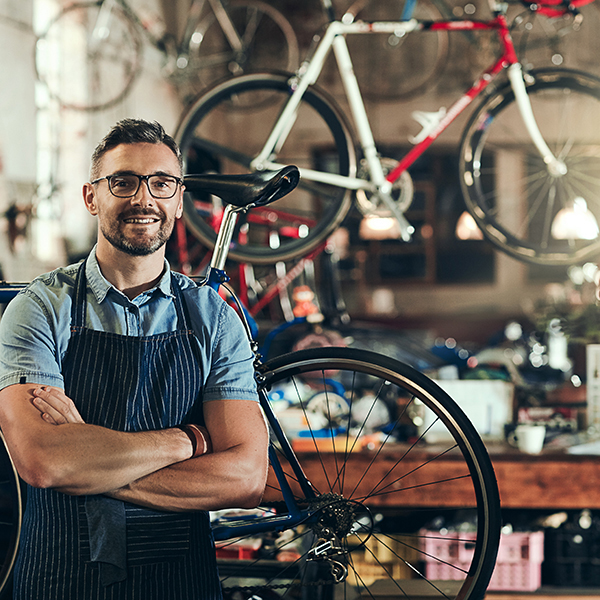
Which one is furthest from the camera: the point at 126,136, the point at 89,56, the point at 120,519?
the point at 89,56

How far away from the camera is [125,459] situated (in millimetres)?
1333

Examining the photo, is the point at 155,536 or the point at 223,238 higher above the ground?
the point at 223,238

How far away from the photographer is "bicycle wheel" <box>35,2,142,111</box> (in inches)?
186

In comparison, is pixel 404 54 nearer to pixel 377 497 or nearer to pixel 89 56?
pixel 89 56

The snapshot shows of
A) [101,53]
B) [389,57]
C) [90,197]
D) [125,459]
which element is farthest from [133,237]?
[389,57]

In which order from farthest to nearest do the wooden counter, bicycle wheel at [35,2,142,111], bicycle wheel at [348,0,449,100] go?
1. bicycle wheel at [348,0,449,100]
2. bicycle wheel at [35,2,142,111]
3. the wooden counter

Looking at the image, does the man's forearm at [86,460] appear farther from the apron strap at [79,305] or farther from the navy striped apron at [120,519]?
the apron strap at [79,305]

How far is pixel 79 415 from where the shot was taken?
1401 millimetres

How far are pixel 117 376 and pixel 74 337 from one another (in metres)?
0.13

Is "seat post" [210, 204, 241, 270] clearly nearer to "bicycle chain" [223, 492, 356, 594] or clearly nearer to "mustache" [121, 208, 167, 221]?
"mustache" [121, 208, 167, 221]

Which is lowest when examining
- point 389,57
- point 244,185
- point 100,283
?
point 100,283

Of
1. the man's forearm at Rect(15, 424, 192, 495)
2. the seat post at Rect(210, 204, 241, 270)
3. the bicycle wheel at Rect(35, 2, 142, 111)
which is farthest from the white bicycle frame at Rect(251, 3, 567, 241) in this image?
the bicycle wheel at Rect(35, 2, 142, 111)

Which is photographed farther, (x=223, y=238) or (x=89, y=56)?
(x=89, y=56)

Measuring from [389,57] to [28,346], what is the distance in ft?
26.5
